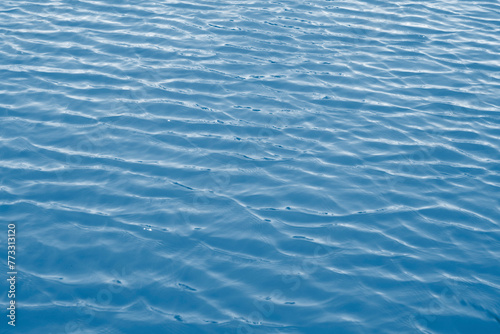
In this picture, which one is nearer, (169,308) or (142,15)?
(169,308)

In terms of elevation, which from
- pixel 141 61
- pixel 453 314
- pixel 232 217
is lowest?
pixel 453 314

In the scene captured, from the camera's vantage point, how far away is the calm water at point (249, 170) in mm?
6355

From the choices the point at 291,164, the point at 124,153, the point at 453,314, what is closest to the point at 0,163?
the point at 124,153

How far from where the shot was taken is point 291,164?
847 centimetres

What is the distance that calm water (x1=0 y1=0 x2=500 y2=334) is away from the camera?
636cm

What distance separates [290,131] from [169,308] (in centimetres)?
395

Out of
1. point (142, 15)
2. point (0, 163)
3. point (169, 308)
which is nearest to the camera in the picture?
point (169, 308)

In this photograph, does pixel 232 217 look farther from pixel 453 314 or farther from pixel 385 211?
pixel 453 314

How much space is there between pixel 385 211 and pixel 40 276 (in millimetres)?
4465

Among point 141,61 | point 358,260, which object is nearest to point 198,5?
point 141,61

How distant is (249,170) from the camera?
27.3ft

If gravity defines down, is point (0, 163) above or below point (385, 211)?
above

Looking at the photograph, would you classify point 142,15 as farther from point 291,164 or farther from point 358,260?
point 358,260

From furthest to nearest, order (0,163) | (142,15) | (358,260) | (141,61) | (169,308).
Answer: (142,15)
(141,61)
(0,163)
(358,260)
(169,308)
